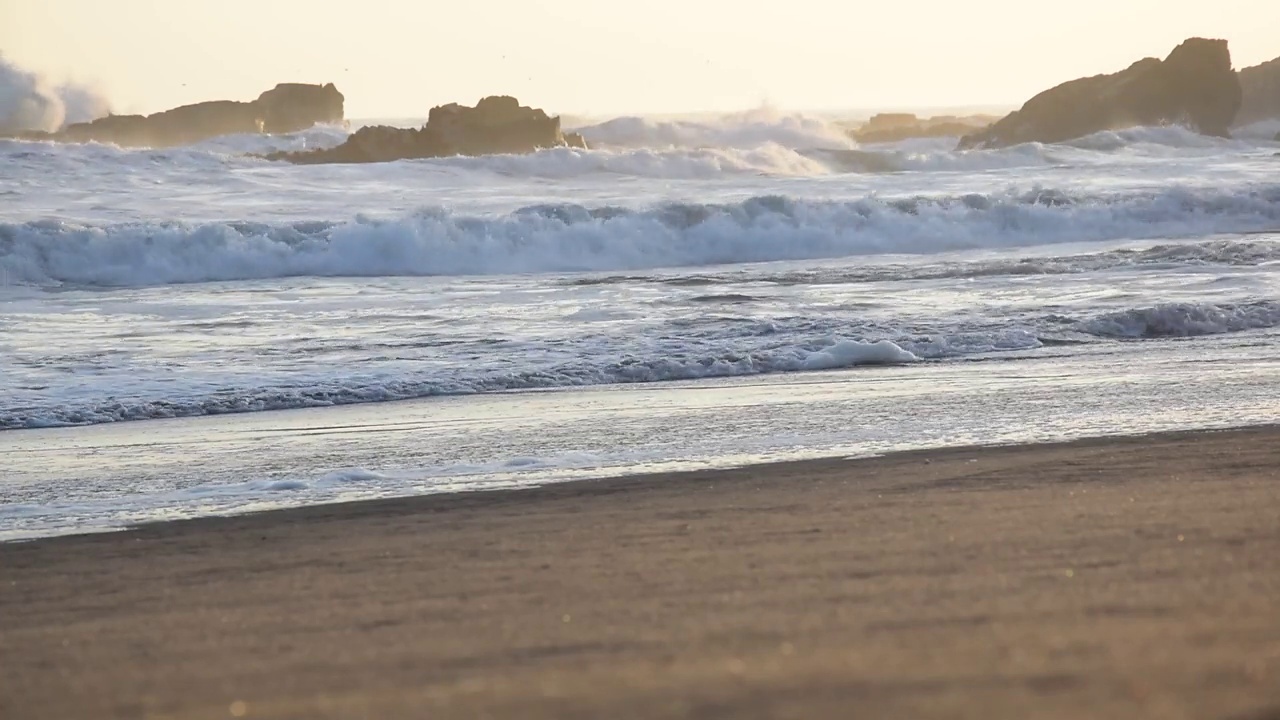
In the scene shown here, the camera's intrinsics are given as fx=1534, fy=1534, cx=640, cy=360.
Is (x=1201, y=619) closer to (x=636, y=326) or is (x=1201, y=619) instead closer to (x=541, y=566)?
(x=541, y=566)

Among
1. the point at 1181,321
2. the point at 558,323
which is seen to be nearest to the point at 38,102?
the point at 558,323

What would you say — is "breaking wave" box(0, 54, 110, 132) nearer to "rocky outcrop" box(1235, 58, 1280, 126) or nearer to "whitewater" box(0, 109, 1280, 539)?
"whitewater" box(0, 109, 1280, 539)

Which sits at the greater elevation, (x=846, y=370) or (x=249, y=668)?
(x=249, y=668)

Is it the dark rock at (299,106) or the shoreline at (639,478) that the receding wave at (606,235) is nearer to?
the shoreline at (639,478)

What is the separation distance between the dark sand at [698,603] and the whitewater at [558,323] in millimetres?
1012

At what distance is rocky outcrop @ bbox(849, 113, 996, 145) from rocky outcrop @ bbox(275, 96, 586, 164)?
23.1 metres

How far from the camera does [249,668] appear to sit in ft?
9.55

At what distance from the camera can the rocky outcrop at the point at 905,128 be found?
77.0 metres

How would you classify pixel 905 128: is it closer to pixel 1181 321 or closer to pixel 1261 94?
pixel 1261 94

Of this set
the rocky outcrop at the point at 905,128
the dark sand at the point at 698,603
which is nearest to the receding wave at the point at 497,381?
the dark sand at the point at 698,603

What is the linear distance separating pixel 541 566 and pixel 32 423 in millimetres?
5309

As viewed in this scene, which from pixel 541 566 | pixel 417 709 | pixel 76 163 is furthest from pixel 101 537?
pixel 76 163

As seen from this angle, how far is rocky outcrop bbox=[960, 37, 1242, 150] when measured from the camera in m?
67.3

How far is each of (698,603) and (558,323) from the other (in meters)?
9.36
